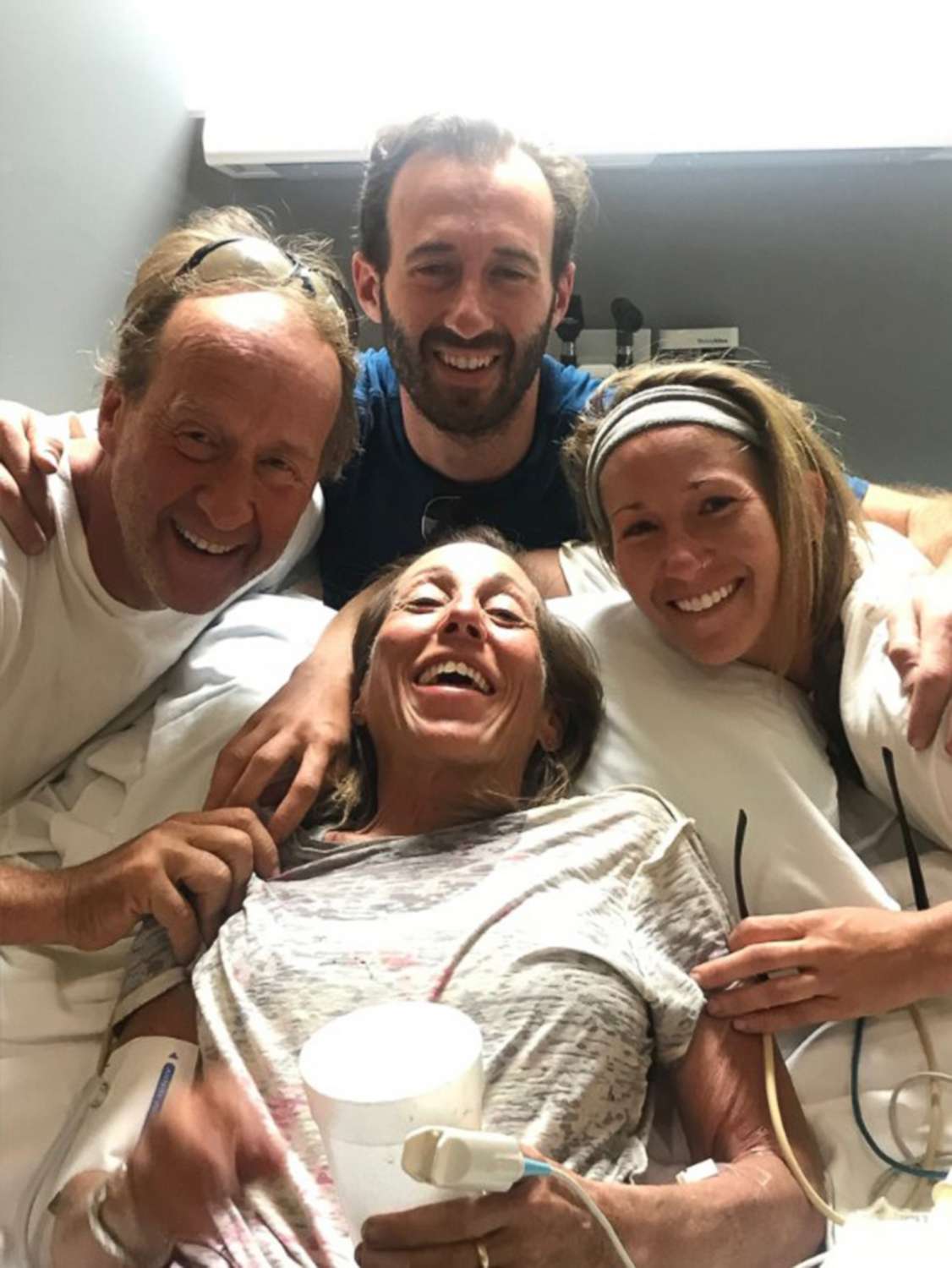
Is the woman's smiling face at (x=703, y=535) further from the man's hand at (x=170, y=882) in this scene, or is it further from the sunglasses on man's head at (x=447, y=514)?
the man's hand at (x=170, y=882)

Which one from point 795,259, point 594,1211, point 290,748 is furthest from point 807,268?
point 594,1211

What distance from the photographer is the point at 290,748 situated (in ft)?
4.32

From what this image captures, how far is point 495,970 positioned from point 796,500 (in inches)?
27.0

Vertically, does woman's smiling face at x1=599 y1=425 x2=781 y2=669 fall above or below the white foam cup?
above

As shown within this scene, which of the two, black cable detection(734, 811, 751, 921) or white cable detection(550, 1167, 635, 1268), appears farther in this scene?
black cable detection(734, 811, 751, 921)

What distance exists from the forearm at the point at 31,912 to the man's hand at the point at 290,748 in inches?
7.6

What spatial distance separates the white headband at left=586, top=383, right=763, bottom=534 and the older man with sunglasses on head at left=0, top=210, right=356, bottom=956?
34 cm

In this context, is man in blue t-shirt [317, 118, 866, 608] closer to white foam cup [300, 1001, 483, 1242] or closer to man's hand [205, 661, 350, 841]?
man's hand [205, 661, 350, 841]

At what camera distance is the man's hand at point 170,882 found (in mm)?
1163

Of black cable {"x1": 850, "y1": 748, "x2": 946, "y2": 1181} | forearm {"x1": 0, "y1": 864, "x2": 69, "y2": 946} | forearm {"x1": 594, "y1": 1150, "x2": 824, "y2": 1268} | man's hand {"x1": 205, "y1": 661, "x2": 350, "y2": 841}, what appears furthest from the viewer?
man's hand {"x1": 205, "y1": 661, "x2": 350, "y2": 841}

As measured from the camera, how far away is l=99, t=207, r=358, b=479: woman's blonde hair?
1438 millimetres

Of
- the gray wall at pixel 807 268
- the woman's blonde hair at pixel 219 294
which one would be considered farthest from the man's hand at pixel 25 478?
the gray wall at pixel 807 268

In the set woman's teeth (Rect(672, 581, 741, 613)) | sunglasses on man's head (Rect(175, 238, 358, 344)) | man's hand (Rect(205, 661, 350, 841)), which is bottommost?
man's hand (Rect(205, 661, 350, 841))

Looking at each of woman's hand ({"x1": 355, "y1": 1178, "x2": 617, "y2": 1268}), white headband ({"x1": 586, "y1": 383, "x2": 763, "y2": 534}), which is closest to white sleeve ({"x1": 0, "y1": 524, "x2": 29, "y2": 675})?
white headband ({"x1": 586, "y1": 383, "x2": 763, "y2": 534})
